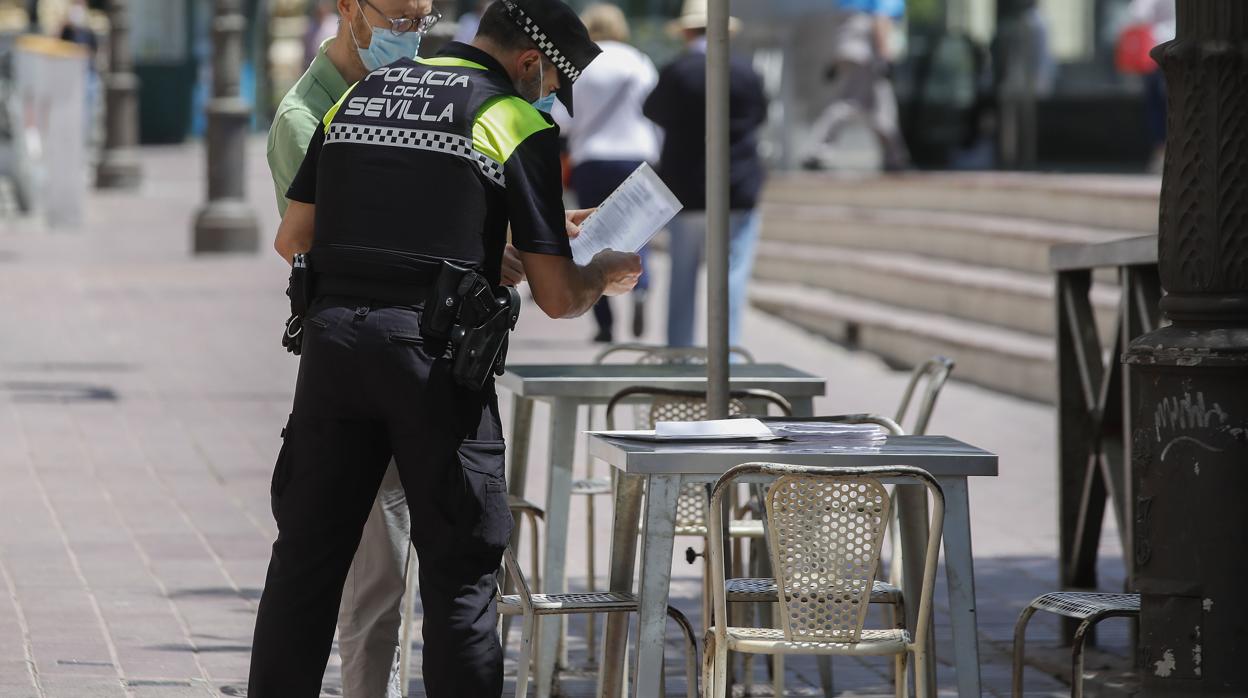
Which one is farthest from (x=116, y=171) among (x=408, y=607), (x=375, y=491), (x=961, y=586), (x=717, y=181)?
(x=961, y=586)

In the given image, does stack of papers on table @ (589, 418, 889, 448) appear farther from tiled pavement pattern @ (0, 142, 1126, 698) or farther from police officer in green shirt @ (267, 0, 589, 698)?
tiled pavement pattern @ (0, 142, 1126, 698)

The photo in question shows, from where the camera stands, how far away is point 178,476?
883cm

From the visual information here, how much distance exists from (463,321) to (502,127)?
39 cm

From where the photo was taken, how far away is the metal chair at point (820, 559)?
4.24 metres

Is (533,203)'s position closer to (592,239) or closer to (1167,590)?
(592,239)

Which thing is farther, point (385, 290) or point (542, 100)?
point (542, 100)

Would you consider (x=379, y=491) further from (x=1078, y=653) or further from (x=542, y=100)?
(x=1078, y=653)

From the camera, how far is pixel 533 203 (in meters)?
4.19

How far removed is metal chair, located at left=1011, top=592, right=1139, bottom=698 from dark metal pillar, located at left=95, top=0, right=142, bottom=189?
2137 centimetres

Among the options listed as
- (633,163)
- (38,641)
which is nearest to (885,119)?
(633,163)

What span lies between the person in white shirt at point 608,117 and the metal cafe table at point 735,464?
7253 millimetres

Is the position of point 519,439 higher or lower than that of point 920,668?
higher

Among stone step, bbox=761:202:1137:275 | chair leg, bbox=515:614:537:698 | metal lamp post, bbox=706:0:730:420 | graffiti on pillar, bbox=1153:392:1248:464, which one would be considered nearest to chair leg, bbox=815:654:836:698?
metal lamp post, bbox=706:0:730:420

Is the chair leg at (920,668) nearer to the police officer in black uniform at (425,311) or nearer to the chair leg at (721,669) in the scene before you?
the chair leg at (721,669)
